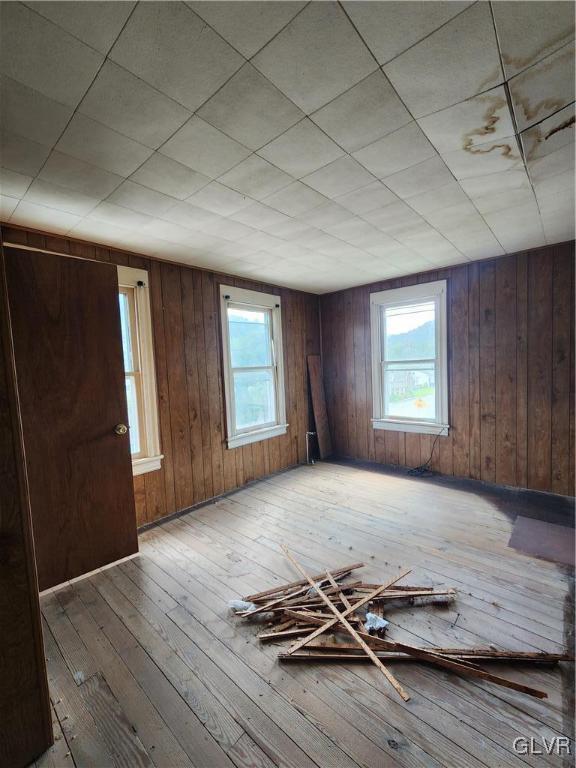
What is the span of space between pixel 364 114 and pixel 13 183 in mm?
1873

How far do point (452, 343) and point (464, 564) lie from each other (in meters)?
2.41

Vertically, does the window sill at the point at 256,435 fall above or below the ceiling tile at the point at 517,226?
below

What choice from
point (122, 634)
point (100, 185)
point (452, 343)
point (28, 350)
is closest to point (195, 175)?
point (100, 185)

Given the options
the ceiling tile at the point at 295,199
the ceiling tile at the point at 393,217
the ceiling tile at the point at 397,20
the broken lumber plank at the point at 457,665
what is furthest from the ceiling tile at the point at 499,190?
the broken lumber plank at the point at 457,665

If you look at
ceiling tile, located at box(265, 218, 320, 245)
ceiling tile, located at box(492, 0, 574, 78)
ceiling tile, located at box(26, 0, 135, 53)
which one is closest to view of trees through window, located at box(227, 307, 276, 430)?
ceiling tile, located at box(265, 218, 320, 245)

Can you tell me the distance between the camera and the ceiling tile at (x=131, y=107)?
1.19 meters

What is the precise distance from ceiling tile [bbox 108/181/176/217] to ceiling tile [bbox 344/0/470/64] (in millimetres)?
1383

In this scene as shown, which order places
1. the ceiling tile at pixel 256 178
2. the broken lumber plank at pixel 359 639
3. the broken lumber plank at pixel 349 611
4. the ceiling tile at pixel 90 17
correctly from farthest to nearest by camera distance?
the ceiling tile at pixel 256 178 → the broken lumber plank at pixel 349 611 → the broken lumber plank at pixel 359 639 → the ceiling tile at pixel 90 17

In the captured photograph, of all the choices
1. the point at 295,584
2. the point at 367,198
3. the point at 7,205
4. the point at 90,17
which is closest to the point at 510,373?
the point at 367,198

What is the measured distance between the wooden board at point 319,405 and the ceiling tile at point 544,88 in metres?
3.58

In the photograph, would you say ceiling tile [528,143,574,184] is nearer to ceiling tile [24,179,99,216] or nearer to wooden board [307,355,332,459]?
ceiling tile [24,179,99,216]

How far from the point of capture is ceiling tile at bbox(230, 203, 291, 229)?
2.22m

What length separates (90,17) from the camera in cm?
97

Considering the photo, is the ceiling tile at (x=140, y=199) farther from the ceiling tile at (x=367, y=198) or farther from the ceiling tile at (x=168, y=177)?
the ceiling tile at (x=367, y=198)
